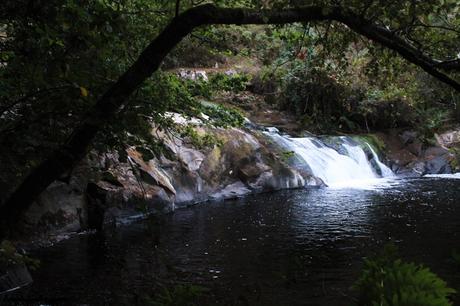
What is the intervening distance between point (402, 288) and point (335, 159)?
55.0ft

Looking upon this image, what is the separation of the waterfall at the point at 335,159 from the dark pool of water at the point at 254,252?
16.1 ft

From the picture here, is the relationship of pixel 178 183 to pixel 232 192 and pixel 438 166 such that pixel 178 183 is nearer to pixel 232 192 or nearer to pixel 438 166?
pixel 232 192

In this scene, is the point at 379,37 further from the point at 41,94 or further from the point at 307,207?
the point at 307,207

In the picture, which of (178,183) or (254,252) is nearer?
(254,252)

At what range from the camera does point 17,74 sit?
11.3 feet

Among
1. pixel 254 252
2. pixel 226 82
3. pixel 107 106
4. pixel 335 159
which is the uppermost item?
pixel 226 82

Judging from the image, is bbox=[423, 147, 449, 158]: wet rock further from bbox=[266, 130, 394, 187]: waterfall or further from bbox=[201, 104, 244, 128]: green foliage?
bbox=[201, 104, 244, 128]: green foliage

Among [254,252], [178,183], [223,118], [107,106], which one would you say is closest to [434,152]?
[178,183]

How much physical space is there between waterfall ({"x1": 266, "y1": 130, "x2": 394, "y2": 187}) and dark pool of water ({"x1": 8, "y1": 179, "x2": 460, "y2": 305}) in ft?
16.1

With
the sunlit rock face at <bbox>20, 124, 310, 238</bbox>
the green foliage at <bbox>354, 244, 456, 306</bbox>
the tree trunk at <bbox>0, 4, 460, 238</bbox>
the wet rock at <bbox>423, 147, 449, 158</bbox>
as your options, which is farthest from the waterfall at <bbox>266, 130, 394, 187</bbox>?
the tree trunk at <bbox>0, 4, 460, 238</bbox>

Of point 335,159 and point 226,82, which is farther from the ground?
point 226,82

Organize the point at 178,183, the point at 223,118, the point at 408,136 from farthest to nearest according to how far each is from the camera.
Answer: the point at 408,136 < the point at 178,183 < the point at 223,118

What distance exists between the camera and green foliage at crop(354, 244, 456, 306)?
3.88 m

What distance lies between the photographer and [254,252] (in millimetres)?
9539
